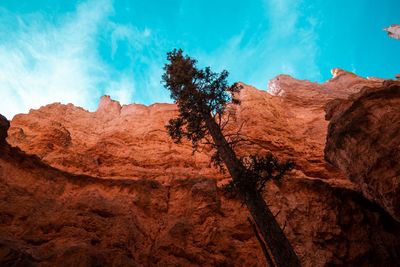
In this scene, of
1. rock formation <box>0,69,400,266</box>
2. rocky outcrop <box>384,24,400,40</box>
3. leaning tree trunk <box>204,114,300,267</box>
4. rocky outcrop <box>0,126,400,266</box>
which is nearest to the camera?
leaning tree trunk <box>204,114,300,267</box>

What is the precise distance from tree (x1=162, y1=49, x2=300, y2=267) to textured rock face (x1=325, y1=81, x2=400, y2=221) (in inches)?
147

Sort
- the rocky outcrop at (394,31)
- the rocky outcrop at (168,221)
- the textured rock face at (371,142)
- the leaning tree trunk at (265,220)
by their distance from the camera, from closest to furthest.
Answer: the leaning tree trunk at (265,220) → the textured rock face at (371,142) → the rocky outcrop at (168,221) → the rocky outcrop at (394,31)

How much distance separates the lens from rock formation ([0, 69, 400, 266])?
12.0 meters

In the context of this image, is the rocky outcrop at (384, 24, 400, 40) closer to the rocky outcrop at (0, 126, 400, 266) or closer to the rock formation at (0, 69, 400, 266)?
the rock formation at (0, 69, 400, 266)

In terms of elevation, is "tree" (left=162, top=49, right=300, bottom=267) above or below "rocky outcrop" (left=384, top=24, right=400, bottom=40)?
below

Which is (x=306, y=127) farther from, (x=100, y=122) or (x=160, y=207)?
(x=100, y=122)

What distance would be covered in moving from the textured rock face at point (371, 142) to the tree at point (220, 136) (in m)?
3.73

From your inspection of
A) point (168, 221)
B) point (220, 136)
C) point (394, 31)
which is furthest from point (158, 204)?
point (394, 31)

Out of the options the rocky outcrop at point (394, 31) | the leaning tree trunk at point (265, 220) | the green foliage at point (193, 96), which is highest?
the rocky outcrop at point (394, 31)

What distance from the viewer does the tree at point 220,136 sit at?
30.9 feet

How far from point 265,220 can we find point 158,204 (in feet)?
25.0

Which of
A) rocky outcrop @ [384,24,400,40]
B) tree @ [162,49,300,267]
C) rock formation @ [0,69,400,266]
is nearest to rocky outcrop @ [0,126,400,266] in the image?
rock formation @ [0,69,400,266]

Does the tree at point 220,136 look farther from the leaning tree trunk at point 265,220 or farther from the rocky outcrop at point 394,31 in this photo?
Result: the rocky outcrop at point 394,31

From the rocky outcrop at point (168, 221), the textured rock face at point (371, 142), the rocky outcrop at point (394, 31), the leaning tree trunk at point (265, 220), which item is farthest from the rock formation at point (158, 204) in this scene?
the rocky outcrop at point (394, 31)
